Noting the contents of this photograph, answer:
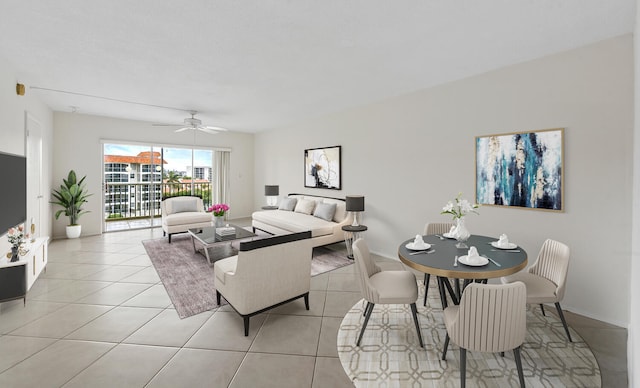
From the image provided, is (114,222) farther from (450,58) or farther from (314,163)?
(450,58)

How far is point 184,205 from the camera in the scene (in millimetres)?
6312

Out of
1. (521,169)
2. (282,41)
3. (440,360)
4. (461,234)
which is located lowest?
(440,360)

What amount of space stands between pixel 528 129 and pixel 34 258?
19.5 feet

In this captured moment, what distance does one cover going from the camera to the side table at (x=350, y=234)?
4508mm

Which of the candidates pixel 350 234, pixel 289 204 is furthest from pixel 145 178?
pixel 350 234

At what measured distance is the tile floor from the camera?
75.5 inches

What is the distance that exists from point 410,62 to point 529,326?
3.01 meters

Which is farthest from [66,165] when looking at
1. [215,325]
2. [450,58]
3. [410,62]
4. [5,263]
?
[450,58]

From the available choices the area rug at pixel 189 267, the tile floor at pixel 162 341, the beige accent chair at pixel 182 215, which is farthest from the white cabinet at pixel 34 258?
the beige accent chair at pixel 182 215

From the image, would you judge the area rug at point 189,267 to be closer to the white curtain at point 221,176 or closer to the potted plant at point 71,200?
the potted plant at point 71,200

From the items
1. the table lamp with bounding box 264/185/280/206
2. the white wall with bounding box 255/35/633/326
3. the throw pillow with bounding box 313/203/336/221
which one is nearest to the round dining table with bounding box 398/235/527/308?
the white wall with bounding box 255/35/633/326

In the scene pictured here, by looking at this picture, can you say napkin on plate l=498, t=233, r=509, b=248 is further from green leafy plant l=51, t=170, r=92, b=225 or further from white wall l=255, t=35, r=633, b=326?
green leafy plant l=51, t=170, r=92, b=225

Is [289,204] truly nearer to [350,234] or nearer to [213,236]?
[350,234]

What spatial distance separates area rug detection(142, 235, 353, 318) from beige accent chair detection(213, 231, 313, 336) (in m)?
0.39
